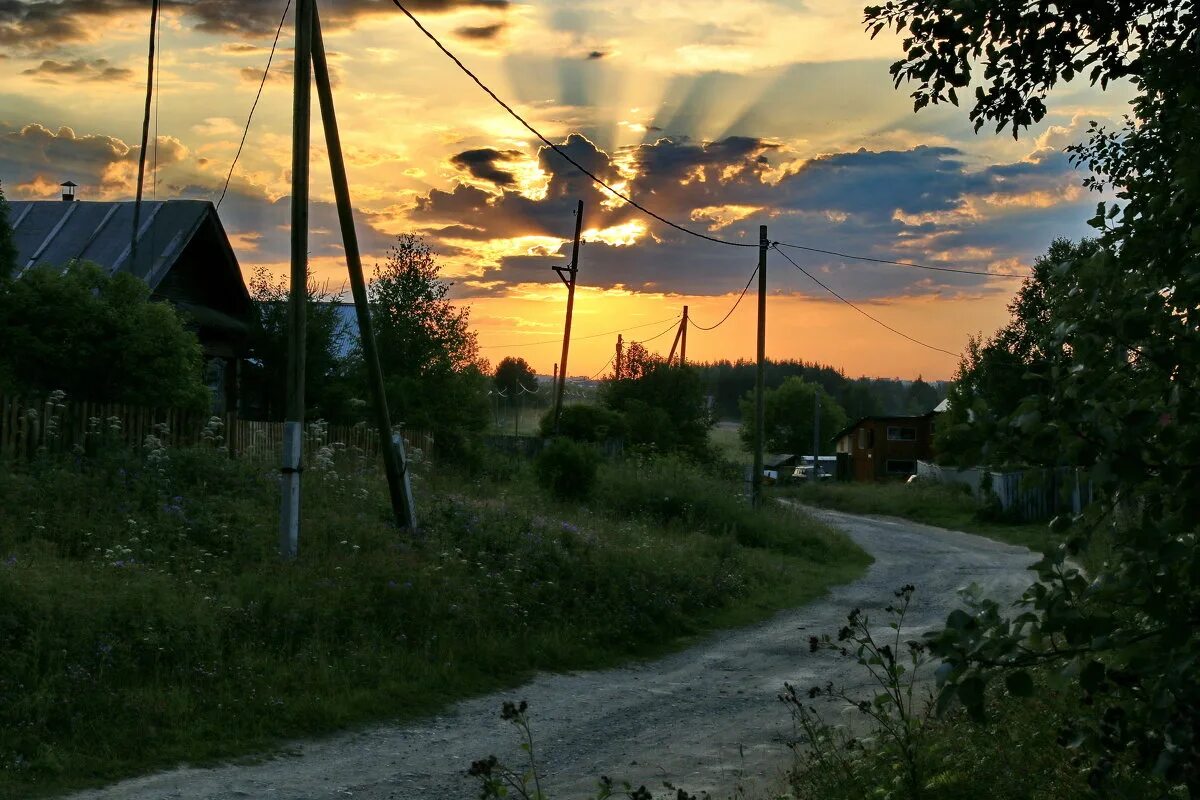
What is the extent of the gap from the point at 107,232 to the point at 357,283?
15350 millimetres

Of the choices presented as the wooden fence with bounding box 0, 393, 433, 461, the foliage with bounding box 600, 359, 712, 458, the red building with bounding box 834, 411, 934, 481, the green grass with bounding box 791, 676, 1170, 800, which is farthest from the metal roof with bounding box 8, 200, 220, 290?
the red building with bounding box 834, 411, 934, 481

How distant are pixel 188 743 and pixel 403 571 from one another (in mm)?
4740

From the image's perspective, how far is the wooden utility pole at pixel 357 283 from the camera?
45.6 feet

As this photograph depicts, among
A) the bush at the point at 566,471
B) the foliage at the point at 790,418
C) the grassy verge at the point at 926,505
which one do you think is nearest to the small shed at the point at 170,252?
the bush at the point at 566,471

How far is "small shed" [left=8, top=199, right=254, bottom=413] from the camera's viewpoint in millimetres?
25594

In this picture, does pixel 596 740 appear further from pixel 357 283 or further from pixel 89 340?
pixel 89 340

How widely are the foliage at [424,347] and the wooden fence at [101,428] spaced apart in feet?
42.2

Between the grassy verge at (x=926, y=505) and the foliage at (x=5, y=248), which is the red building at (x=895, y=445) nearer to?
the grassy verge at (x=926, y=505)

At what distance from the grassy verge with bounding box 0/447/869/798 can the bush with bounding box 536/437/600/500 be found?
15.7 feet

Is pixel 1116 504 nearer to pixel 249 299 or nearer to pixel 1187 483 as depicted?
pixel 1187 483

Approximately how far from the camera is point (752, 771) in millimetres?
8102

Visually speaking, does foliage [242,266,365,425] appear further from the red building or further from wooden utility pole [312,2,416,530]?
the red building

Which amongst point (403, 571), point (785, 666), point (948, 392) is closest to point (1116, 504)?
point (785, 666)

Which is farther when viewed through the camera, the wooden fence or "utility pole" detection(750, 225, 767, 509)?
"utility pole" detection(750, 225, 767, 509)
